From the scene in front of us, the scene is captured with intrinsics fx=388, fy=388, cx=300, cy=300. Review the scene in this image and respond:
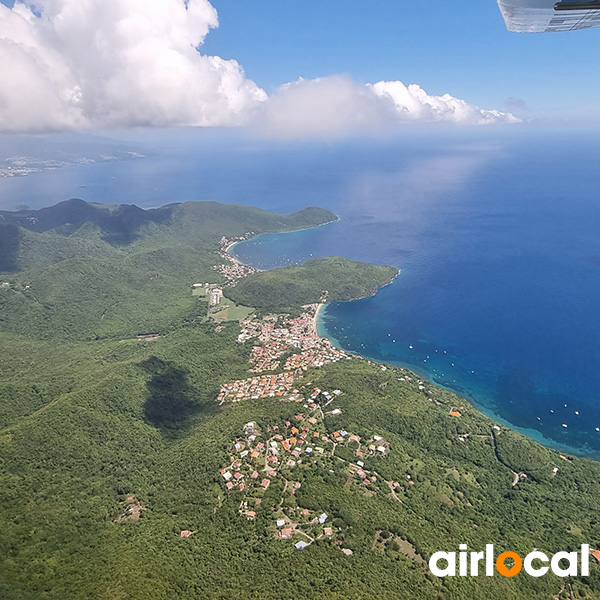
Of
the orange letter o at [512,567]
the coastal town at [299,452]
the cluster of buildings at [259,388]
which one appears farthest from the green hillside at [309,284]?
the orange letter o at [512,567]

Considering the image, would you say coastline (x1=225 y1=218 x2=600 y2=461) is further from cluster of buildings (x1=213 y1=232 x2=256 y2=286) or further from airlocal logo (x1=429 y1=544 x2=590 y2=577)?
cluster of buildings (x1=213 y1=232 x2=256 y2=286)

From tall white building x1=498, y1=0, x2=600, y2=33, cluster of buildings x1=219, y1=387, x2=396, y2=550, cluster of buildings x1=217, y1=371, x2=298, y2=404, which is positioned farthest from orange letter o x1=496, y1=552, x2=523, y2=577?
tall white building x1=498, y1=0, x2=600, y2=33

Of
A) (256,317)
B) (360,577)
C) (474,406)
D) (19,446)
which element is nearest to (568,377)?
(474,406)

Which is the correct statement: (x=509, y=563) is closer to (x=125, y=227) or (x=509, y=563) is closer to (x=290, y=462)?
(x=290, y=462)

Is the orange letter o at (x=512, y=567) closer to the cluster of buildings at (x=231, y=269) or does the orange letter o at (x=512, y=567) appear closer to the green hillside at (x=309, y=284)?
the green hillside at (x=309, y=284)

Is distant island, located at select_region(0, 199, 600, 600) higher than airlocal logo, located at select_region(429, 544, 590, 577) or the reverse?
higher

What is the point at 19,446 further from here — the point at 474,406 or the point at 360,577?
the point at 474,406

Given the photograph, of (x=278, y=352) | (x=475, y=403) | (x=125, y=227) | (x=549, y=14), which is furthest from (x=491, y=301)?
(x=125, y=227)

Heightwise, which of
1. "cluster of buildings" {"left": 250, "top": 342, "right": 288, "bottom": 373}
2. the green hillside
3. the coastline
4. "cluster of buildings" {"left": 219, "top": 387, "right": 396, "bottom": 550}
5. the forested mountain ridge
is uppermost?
the forested mountain ridge
